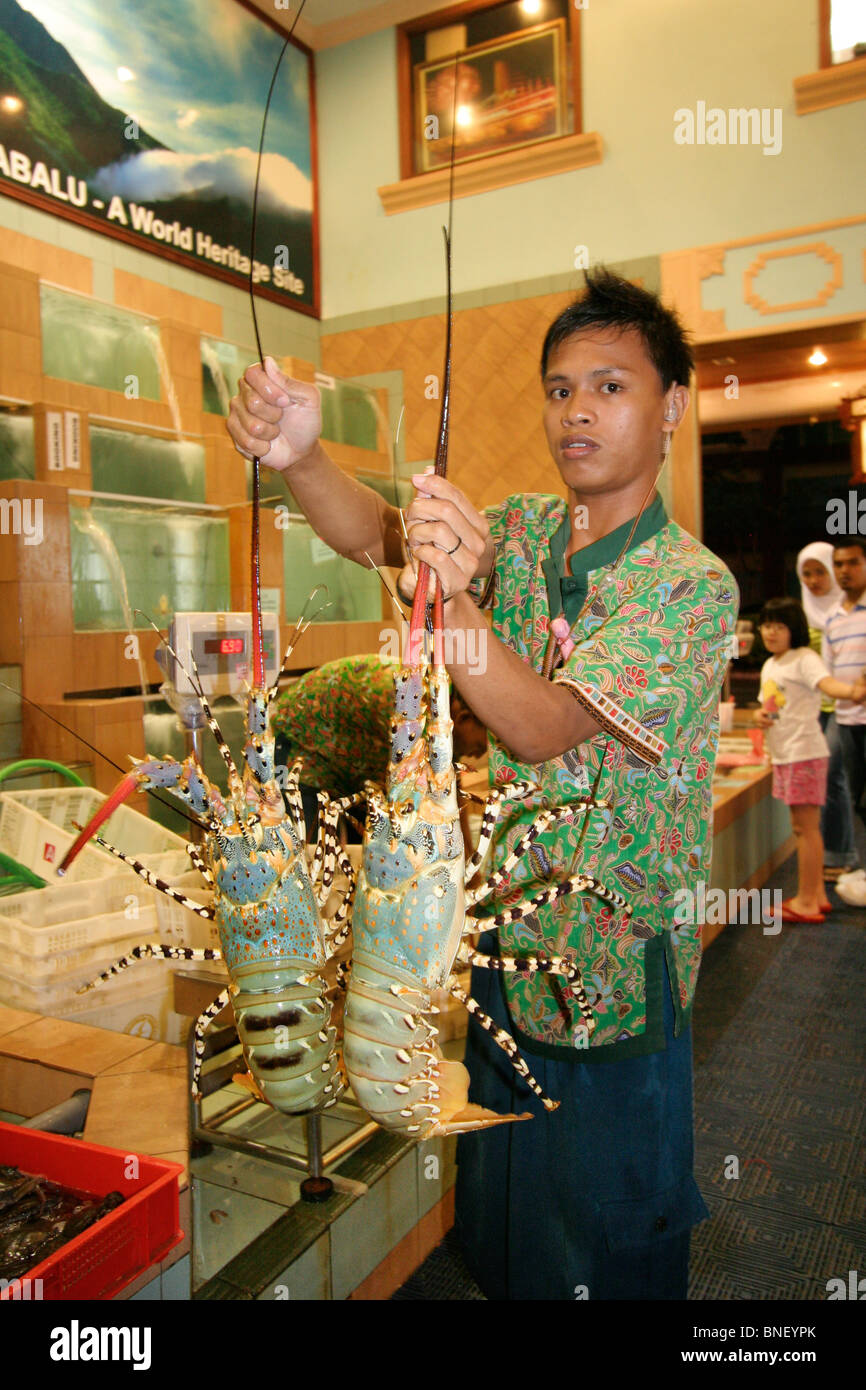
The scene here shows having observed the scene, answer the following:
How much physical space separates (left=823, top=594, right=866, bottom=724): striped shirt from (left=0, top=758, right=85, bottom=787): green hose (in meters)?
4.07

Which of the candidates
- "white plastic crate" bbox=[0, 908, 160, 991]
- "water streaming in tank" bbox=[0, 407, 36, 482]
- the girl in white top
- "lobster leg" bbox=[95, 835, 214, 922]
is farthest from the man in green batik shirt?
the girl in white top

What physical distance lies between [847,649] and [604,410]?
4.32 m

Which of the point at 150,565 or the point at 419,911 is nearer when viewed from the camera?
the point at 419,911

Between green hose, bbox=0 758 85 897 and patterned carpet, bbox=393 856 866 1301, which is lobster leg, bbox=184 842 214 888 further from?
green hose, bbox=0 758 85 897

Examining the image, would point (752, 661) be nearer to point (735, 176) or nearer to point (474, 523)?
point (735, 176)

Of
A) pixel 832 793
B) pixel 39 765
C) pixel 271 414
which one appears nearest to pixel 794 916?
pixel 832 793

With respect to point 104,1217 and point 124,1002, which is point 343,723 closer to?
point 124,1002

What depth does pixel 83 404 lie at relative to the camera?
398cm

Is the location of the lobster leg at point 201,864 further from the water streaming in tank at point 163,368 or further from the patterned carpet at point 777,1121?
the water streaming in tank at point 163,368

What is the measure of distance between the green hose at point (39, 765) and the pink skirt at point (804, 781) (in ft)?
12.0

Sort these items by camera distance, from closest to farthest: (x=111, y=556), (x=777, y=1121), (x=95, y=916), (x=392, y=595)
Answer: (x=392, y=595) < (x=95, y=916) < (x=777, y=1121) < (x=111, y=556)

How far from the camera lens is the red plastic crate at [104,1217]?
124cm

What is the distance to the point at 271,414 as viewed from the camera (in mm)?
1072

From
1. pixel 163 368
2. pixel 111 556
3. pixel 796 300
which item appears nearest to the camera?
pixel 111 556
